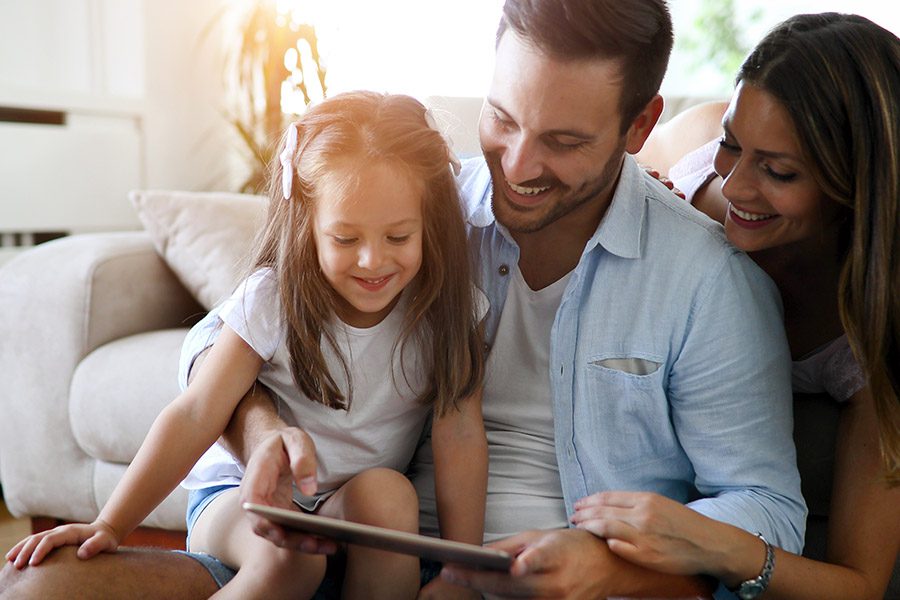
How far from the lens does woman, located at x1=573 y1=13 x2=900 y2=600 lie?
114cm

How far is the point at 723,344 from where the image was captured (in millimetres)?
1267

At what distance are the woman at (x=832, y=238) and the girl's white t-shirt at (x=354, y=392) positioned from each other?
0.28 m

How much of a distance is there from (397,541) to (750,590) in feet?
1.66

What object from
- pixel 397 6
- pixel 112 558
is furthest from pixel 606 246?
pixel 397 6

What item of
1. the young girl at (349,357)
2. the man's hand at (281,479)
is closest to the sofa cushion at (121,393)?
the young girl at (349,357)

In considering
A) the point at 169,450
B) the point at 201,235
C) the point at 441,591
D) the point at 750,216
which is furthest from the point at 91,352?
the point at 750,216

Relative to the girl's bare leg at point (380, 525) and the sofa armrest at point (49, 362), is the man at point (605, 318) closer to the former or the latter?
the girl's bare leg at point (380, 525)

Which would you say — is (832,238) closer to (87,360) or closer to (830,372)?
(830,372)

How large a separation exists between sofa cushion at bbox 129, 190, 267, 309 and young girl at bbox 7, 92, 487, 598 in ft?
2.60

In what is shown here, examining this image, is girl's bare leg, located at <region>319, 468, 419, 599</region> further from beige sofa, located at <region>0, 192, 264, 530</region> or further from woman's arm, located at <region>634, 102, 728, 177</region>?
woman's arm, located at <region>634, 102, 728, 177</region>

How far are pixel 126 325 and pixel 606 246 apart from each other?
1.18 m

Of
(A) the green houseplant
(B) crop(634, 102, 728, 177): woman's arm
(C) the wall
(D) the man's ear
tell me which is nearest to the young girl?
(D) the man's ear

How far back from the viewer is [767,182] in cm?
125

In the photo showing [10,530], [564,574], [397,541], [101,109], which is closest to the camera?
[397,541]
